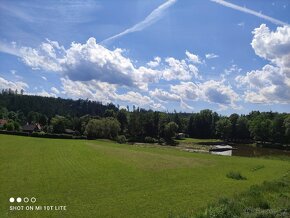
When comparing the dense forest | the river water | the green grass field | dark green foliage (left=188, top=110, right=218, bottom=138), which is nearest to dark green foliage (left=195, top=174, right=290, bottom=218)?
the green grass field

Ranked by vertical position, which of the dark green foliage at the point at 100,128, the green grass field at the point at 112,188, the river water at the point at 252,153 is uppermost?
the dark green foliage at the point at 100,128

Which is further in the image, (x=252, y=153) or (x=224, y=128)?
(x=224, y=128)

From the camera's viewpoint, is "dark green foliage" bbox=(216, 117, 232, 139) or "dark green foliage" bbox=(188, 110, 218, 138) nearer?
"dark green foliage" bbox=(216, 117, 232, 139)

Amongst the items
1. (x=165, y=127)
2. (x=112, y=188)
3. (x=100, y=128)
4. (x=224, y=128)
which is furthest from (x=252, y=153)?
(x=112, y=188)

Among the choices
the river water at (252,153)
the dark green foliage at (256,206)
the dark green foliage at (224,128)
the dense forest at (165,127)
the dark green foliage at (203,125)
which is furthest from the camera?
the dark green foliage at (203,125)

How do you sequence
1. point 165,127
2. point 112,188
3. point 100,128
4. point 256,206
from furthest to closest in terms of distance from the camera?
point 165,127 < point 100,128 < point 112,188 < point 256,206

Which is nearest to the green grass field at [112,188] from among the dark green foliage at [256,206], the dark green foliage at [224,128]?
the dark green foliage at [256,206]

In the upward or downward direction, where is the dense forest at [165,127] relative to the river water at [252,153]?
upward

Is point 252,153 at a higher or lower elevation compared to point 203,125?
lower

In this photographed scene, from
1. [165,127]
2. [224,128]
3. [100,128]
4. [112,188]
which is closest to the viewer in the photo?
[112,188]

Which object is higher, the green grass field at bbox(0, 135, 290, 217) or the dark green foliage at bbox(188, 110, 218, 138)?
the dark green foliage at bbox(188, 110, 218, 138)

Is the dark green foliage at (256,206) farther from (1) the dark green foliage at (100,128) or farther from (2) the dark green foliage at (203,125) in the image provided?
(2) the dark green foliage at (203,125)

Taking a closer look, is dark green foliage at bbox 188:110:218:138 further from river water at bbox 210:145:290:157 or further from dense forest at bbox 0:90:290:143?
river water at bbox 210:145:290:157

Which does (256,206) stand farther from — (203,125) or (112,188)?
→ (203,125)
